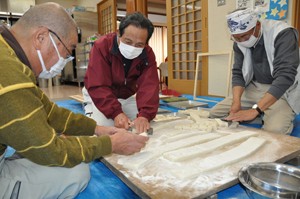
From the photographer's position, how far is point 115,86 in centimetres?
204

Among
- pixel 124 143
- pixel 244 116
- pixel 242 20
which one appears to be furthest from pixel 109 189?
pixel 242 20

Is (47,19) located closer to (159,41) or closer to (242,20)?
(242,20)

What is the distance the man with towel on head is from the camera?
1681 millimetres

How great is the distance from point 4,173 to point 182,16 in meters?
4.16

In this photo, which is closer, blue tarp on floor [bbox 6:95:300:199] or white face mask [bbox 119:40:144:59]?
blue tarp on floor [bbox 6:95:300:199]

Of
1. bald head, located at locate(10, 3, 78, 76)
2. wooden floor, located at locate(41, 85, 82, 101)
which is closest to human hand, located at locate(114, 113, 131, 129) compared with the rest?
bald head, located at locate(10, 3, 78, 76)

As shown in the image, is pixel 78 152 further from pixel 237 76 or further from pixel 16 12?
pixel 16 12

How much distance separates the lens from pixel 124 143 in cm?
104

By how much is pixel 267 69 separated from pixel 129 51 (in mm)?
1154

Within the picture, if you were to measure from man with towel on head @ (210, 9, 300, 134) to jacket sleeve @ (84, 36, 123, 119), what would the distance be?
896mm

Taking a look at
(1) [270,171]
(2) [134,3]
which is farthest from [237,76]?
(2) [134,3]

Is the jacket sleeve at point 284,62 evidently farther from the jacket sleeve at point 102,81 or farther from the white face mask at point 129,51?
the jacket sleeve at point 102,81

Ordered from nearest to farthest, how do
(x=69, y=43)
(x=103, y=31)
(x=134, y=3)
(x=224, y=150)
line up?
(x=69, y=43) < (x=224, y=150) < (x=134, y=3) < (x=103, y=31)

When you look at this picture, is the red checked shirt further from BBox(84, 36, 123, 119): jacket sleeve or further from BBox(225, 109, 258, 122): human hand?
BBox(225, 109, 258, 122): human hand
